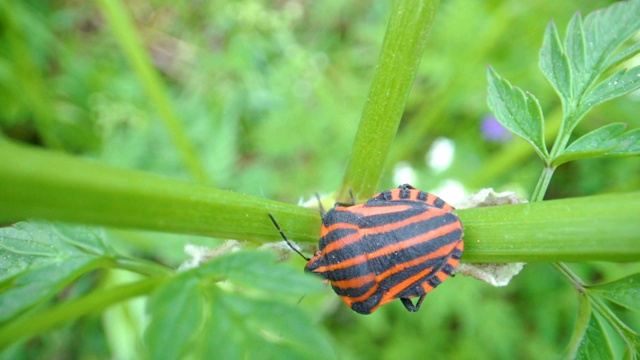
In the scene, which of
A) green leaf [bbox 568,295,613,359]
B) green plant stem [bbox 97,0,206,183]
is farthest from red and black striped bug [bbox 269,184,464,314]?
green plant stem [bbox 97,0,206,183]

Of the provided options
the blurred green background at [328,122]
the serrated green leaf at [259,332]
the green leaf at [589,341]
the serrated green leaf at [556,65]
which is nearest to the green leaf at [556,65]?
the serrated green leaf at [556,65]

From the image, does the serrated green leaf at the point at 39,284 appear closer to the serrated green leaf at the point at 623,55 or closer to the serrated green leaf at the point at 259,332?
the serrated green leaf at the point at 259,332

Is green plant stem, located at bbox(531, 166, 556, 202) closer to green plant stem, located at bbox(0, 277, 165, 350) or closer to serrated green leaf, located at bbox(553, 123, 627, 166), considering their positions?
serrated green leaf, located at bbox(553, 123, 627, 166)

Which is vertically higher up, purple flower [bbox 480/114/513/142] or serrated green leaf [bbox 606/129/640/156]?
purple flower [bbox 480/114/513/142]

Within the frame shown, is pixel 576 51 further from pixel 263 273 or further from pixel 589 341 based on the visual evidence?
pixel 263 273

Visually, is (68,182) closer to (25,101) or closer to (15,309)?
(15,309)
